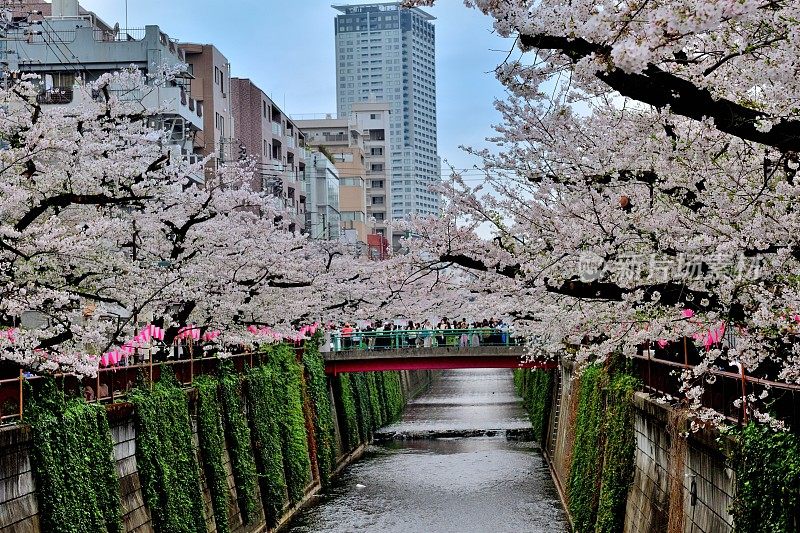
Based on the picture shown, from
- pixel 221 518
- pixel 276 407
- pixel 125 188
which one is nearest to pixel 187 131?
pixel 276 407

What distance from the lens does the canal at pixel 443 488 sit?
34.3 metres

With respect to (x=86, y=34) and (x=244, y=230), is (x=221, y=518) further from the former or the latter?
(x=86, y=34)

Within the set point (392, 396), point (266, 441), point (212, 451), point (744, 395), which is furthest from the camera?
point (392, 396)

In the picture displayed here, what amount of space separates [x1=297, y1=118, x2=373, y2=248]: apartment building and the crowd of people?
92.2 feet

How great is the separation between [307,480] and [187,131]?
15.8 meters

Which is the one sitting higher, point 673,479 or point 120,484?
point 673,479

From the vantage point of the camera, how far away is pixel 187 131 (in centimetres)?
4694

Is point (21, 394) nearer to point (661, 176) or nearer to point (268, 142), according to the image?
point (661, 176)

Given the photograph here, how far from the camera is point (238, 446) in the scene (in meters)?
31.9

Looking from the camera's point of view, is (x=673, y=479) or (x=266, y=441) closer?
(x=673, y=479)

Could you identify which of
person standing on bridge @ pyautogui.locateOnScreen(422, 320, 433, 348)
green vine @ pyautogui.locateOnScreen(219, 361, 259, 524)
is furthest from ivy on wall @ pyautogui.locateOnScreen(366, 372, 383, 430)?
green vine @ pyautogui.locateOnScreen(219, 361, 259, 524)

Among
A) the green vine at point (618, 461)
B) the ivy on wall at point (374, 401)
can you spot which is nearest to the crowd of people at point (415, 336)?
the ivy on wall at point (374, 401)

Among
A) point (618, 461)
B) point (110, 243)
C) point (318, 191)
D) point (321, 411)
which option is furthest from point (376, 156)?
point (110, 243)

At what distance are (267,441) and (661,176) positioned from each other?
78.4ft
